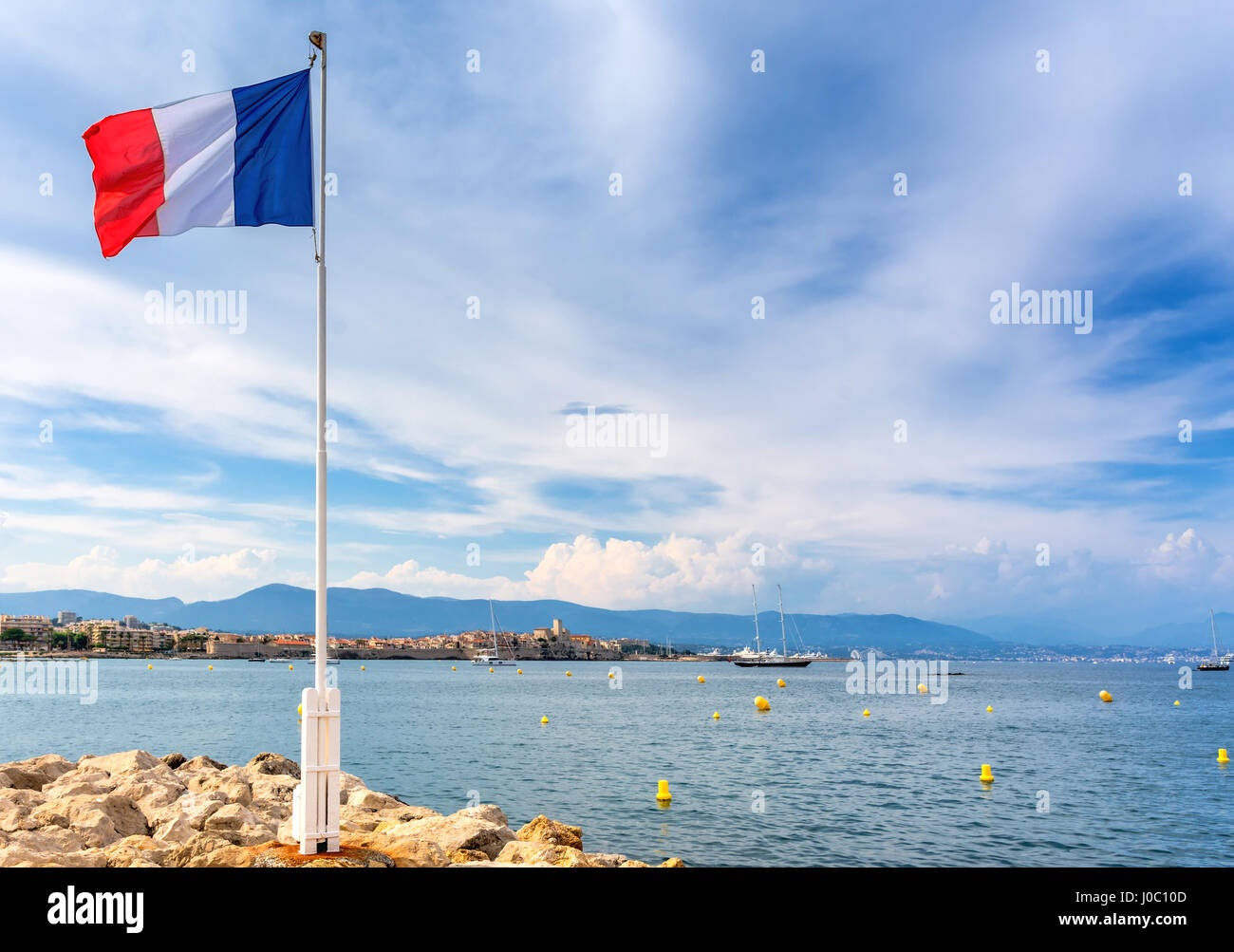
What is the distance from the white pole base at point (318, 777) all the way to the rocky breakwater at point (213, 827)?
0.21m

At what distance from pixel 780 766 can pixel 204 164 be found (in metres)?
31.9

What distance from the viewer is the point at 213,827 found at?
46.8 ft

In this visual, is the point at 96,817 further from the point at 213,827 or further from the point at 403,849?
the point at 403,849

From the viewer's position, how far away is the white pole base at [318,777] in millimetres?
9430

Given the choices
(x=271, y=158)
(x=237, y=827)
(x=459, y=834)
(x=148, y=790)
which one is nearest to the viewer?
(x=271, y=158)

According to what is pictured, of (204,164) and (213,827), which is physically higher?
(204,164)

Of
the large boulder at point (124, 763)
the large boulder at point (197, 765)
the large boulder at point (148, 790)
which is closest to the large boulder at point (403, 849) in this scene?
the large boulder at point (148, 790)

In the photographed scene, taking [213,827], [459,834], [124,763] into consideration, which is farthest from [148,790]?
[459,834]

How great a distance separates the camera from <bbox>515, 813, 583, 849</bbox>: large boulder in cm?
1561

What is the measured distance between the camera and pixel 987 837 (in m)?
22.5

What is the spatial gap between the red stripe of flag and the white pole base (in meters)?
6.05
